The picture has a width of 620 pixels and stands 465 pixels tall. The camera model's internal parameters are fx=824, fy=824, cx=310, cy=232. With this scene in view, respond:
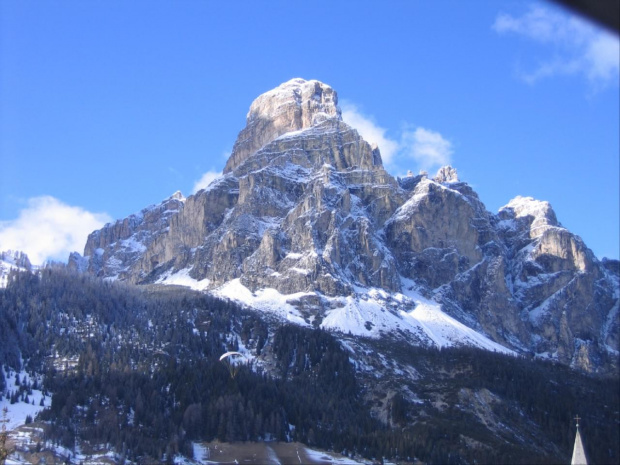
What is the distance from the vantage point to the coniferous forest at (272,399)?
124m

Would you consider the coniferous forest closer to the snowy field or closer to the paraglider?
the paraglider

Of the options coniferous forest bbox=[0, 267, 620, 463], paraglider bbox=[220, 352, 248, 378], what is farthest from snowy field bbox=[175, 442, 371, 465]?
paraglider bbox=[220, 352, 248, 378]

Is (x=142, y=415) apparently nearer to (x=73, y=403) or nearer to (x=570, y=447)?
(x=73, y=403)

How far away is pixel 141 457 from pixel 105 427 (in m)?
13.0

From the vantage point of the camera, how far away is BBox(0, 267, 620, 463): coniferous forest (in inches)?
4875

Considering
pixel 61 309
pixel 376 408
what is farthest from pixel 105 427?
pixel 61 309

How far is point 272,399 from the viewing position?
150750 millimetres

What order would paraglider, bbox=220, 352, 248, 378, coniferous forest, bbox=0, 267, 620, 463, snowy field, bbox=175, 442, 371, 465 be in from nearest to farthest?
snowy field, bbox=175, 442, 371, 465, coniferous forest, bbox=0, 267, 620, 463, paraglider, bbox=220, 352, 248, 378

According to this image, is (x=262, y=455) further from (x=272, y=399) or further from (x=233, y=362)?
(x=233, y=362)

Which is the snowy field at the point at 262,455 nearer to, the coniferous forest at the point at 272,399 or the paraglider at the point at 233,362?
the coniferous forest at the point at 272,399

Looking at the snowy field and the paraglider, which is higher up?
the paraglider

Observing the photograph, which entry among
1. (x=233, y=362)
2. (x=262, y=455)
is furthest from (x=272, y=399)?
(x=233, y=362)

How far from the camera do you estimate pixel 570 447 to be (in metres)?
133

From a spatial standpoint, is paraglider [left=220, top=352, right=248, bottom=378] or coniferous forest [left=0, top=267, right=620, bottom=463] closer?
coniferous forest [left=0, top=267, right=620, bottom=463]
